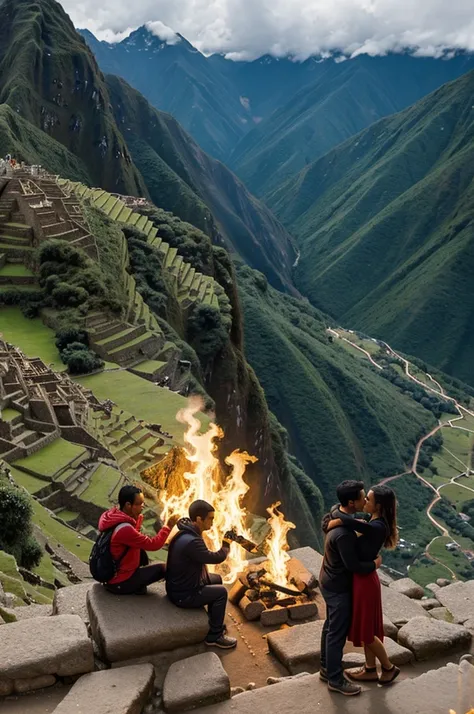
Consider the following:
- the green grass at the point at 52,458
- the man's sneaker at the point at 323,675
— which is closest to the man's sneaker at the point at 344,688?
the man's sneaker at the point at 323,675

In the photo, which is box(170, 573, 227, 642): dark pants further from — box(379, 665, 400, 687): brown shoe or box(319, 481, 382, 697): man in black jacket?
box(379, 665, 400, 687): brown shoe

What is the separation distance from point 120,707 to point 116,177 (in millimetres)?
148549

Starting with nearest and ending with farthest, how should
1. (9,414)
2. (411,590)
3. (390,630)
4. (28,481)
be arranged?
(390,630), (411,590), (28,481), (9,414)

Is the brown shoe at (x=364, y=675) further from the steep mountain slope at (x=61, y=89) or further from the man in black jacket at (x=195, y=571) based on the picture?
the steep mountain slope at (x=61, y=89)

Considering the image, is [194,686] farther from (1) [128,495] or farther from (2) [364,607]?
(1) [128,495]

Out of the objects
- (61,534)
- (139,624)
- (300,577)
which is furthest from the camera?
(61,534)

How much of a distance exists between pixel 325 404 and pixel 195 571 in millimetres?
95696

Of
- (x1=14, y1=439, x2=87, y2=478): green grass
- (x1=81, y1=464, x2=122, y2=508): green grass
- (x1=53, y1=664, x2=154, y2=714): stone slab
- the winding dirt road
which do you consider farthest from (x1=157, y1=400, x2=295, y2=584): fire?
the winding dirt road

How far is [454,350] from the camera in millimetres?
181000

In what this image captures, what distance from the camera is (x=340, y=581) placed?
7.84 meters

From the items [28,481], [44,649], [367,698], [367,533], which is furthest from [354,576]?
[28,481]

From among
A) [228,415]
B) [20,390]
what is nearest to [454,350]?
[228,415]

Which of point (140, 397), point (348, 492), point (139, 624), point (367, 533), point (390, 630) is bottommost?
point (140, 397)

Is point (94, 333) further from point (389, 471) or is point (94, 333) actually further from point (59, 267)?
point (389, 471)
